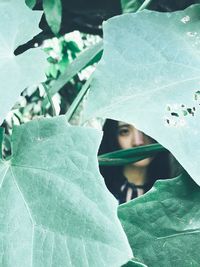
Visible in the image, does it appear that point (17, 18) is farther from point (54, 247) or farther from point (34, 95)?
point (34, 95)

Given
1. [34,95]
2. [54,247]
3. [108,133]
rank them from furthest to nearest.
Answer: [34,95]
[108,133]
[54,247]

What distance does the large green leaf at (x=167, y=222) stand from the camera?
497mm

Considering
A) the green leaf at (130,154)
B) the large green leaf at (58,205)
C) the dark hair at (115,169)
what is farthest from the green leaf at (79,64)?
the dark hair at (115,169)

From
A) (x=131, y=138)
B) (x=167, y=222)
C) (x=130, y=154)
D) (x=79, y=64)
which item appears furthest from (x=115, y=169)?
(x=167, y=222)

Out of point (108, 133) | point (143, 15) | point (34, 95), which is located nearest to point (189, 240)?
point (143, 15)

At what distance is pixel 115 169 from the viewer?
136 centimetres

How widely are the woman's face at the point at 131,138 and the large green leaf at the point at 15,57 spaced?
830mm

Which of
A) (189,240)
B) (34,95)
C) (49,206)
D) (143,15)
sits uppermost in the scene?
(143,15)

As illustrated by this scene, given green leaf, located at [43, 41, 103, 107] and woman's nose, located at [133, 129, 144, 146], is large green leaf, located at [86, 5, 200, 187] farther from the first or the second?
woman's nose, located at [133, 129, 144, 146]

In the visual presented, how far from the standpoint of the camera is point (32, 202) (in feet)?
1.43

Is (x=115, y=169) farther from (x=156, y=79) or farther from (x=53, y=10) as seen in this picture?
(x=156, y=79)

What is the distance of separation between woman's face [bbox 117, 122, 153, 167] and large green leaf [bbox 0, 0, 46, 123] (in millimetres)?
830

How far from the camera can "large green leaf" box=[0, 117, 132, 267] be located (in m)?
0.38

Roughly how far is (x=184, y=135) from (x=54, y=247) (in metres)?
0.20
